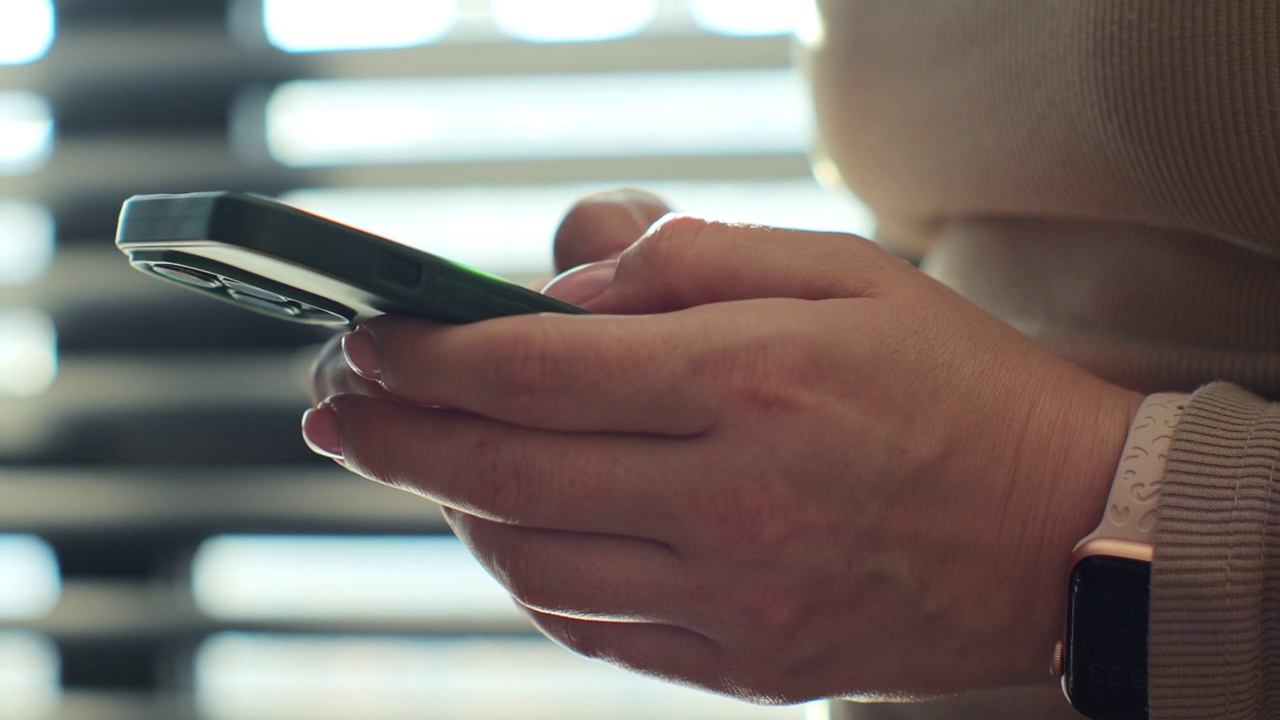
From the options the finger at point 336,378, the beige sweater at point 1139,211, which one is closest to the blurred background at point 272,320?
the beige sweater at point 1139,211

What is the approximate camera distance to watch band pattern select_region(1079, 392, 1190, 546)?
0.34 m

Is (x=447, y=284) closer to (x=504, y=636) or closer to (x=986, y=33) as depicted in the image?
(x=986, y=33)

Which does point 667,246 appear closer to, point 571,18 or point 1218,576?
point 1218,576

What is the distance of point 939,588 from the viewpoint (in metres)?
0.35

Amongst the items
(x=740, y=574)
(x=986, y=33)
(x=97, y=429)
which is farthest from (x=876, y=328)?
(x=97, y=429)

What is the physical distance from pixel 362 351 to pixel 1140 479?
29 centimetres

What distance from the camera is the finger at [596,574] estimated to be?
33cm

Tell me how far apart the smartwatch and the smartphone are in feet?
0.67

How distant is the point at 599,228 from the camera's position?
46cm

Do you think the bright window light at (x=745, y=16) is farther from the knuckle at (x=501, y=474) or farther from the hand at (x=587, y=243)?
the knuckle at (x=501, y=474)

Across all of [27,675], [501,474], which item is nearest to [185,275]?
[501,474]

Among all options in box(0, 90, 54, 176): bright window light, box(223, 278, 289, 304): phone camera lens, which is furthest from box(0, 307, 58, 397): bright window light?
box(223, 278, 289, 304): phone camera lens

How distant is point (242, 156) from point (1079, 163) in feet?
3.35

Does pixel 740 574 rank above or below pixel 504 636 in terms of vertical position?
above
